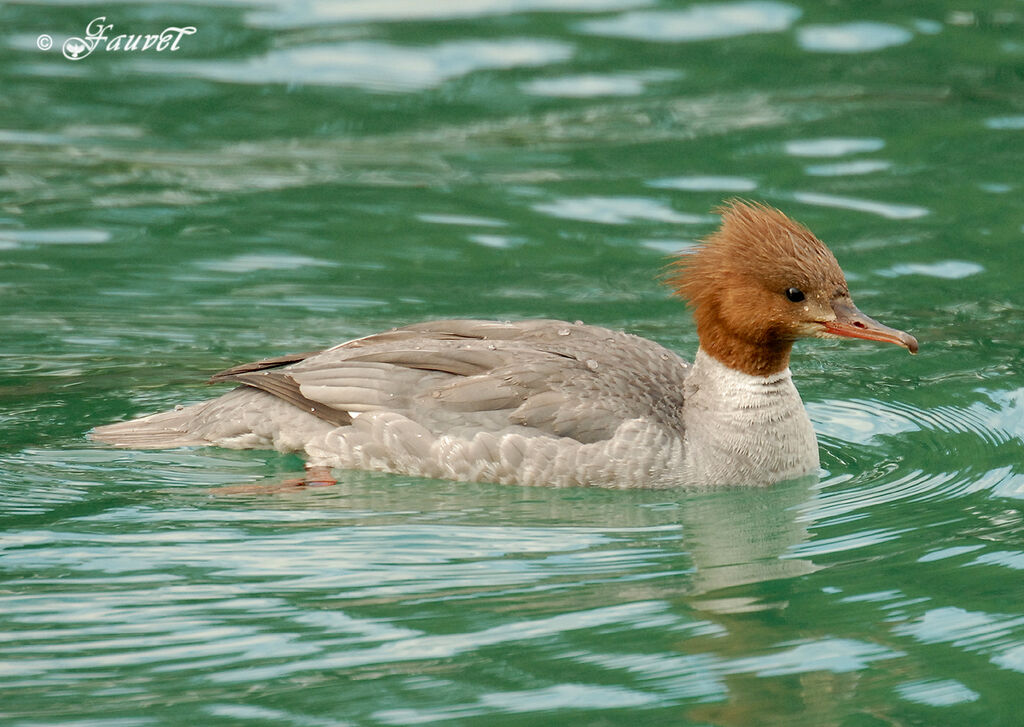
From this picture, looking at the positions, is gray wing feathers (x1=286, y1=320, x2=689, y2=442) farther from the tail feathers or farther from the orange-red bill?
the orange-red bill

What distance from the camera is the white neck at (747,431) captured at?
7.57 m

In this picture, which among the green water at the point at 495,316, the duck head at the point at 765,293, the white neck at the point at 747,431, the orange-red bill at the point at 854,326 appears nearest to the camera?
the green water at the point at 495,316

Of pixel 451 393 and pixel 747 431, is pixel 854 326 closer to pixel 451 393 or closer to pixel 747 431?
pixel 747 431

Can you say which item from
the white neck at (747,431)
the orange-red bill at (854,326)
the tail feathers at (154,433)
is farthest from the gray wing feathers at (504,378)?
the orange-red bill at (854,326)

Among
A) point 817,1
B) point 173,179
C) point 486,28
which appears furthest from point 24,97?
point 817,1

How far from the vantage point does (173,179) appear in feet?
36.7

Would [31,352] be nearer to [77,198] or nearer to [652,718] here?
[77,198]

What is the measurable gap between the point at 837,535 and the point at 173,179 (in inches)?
238

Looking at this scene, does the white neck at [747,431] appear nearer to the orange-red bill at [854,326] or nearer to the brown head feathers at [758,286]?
the brown head feathers at [758,286]

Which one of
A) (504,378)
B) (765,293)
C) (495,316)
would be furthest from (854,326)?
(495,316)

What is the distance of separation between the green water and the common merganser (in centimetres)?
16

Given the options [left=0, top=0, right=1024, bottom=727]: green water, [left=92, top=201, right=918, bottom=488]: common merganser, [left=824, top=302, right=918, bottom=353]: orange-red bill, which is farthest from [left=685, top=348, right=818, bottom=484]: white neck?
[left=824, top=302, right=918, bottom=353]: orange-red bill

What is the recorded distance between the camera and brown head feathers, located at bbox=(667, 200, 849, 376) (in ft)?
24.0

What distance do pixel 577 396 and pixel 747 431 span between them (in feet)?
2.75
